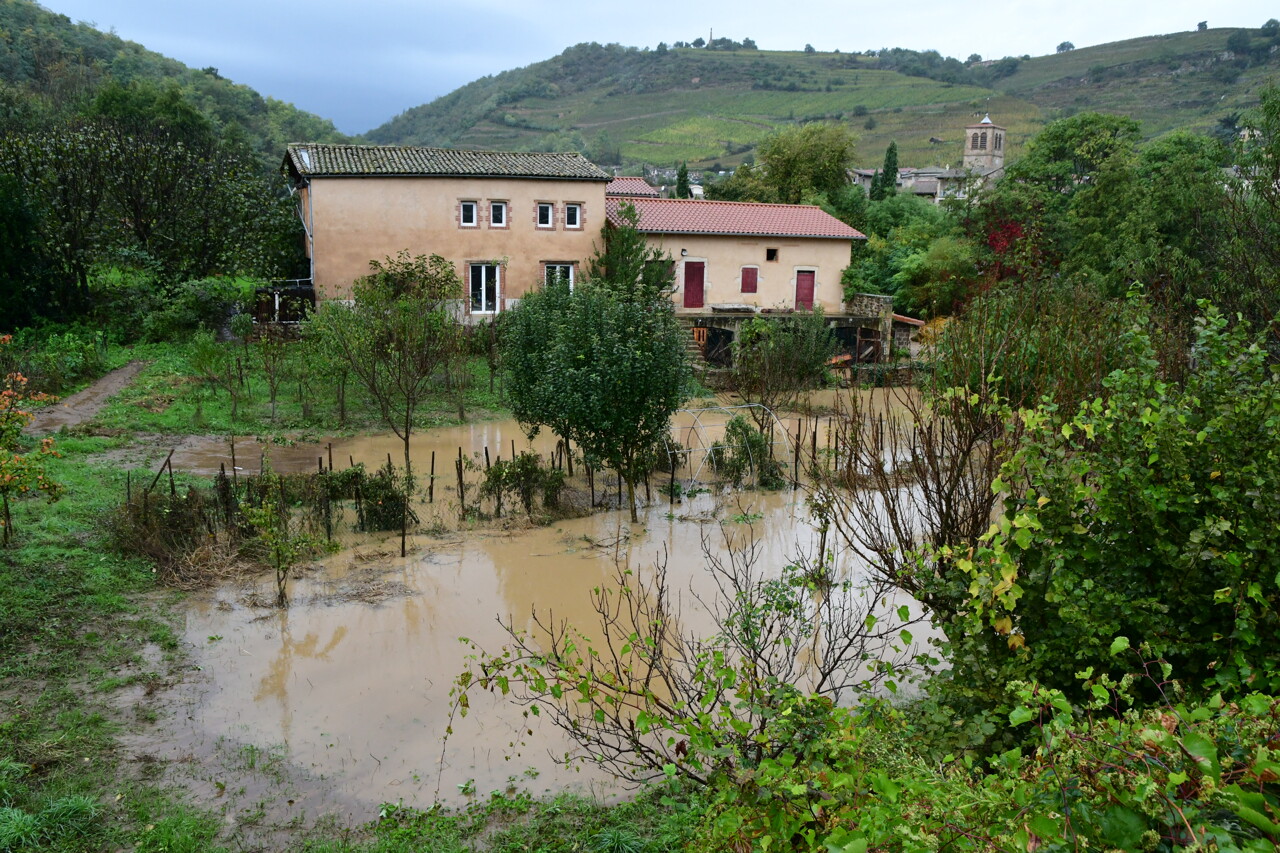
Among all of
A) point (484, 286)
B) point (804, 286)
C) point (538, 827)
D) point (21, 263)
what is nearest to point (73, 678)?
point (538, 827)

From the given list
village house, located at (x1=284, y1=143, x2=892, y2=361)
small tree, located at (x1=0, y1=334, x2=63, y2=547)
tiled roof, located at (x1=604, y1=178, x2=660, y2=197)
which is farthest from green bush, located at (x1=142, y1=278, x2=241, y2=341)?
tiled roof, located at (x1=604, y1=178, x2=660, y2=197)

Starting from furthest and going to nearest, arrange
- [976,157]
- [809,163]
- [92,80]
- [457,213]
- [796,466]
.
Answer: [976,157] → [92,80] → [809,163] → [457,213] → [796,466]

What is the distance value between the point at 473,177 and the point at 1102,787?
1108 inches

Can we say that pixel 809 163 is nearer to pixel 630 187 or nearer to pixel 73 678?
pixel 630 187

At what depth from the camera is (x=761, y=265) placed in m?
32.3

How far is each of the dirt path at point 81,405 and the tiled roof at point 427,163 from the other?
8891 millimetres

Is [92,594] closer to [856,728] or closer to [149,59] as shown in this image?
[856,728]

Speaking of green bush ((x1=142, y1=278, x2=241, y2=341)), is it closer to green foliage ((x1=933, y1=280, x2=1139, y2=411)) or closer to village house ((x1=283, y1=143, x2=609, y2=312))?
village house ((x1=283, y1=143, x2=609, y2=312))

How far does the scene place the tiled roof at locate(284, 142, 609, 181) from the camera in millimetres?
27844

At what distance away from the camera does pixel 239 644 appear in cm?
965

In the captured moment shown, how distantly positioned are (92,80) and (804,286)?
141ft

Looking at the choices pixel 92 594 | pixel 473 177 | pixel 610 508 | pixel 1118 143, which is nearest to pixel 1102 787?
pixel 92 594

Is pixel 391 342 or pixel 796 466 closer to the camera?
pixel 796 466

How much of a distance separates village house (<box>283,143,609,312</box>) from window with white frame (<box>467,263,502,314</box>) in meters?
0.03
